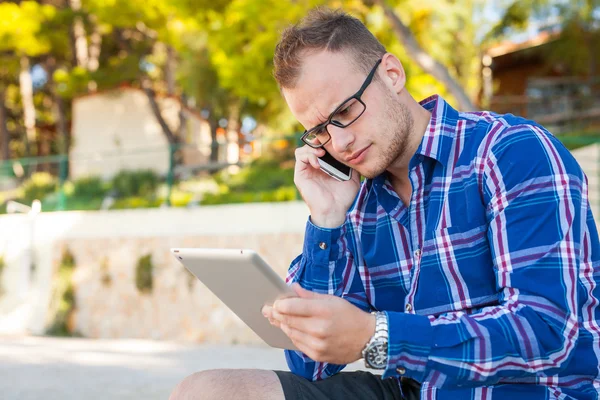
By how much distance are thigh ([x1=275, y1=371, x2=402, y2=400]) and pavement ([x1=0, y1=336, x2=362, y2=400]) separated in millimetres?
2771

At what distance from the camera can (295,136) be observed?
34.3 ft

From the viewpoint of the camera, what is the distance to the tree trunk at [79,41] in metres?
18.7

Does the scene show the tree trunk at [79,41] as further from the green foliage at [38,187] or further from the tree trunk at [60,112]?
the green foliage at [38,187]

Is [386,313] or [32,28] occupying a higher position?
[32,28]

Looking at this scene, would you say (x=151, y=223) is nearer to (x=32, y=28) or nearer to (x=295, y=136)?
(x=295, y=136)

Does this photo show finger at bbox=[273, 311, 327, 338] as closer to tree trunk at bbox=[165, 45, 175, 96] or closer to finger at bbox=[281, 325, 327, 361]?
finger at bbox=[281, 325, 327, 361]

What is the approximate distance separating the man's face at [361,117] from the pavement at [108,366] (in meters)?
2.98

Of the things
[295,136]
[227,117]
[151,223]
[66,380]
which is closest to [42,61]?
[227,117]

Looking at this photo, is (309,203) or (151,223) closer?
(309,203)

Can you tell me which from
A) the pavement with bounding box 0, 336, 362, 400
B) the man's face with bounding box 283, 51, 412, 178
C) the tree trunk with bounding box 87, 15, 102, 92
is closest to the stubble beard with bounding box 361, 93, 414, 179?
the man's face with bounding box 283, 51, 412, 178

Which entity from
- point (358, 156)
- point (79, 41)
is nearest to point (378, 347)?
point (358, 156)

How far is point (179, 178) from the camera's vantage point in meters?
12.3

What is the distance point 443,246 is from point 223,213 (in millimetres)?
9414

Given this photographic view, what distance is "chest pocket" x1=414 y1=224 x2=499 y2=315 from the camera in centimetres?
157
